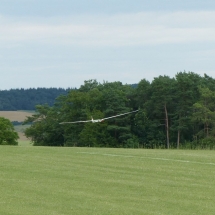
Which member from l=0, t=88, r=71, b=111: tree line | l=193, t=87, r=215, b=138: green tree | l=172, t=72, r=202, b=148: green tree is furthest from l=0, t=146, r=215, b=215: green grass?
l=0, t=88, r=71, b=111: tree line

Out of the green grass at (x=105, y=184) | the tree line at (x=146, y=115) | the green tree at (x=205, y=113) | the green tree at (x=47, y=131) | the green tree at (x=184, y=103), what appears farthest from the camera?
the green tree at (x=47, y=131)

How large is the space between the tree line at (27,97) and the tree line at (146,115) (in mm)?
72104

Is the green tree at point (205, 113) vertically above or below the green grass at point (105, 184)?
above

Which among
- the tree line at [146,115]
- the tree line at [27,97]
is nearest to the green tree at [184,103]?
the tree line at [146,115]

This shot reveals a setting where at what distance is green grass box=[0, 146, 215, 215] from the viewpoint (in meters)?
14.4

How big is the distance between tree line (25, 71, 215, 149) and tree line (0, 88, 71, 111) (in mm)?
72104

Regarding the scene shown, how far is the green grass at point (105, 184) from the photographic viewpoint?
14.4 meters

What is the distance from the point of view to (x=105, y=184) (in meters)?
18.2

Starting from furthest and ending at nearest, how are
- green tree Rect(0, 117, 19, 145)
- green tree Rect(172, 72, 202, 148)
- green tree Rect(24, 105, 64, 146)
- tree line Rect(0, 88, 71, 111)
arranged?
tree line Rect(0, 88, 71, 111), green tree Rect(24, 105, 64, 146), green tree Rect(0, 117, 19, 145), green tree Rect(172, 72, 202, 148)

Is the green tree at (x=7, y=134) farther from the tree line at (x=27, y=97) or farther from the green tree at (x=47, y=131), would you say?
the tree line at (x=27, y=97)

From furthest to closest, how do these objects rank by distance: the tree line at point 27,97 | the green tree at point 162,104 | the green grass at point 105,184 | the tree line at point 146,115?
the tree line at point 27,97 < the green tree at point 162,104 < the tree line at point 146,115 < the green grass at point 105,184

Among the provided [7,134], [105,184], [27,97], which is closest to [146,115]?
[7,134]

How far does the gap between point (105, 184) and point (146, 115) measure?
249ft

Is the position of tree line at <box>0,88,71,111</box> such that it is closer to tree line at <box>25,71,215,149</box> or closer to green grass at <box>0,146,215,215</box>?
tree line at <box>25,71,215,149</box>
